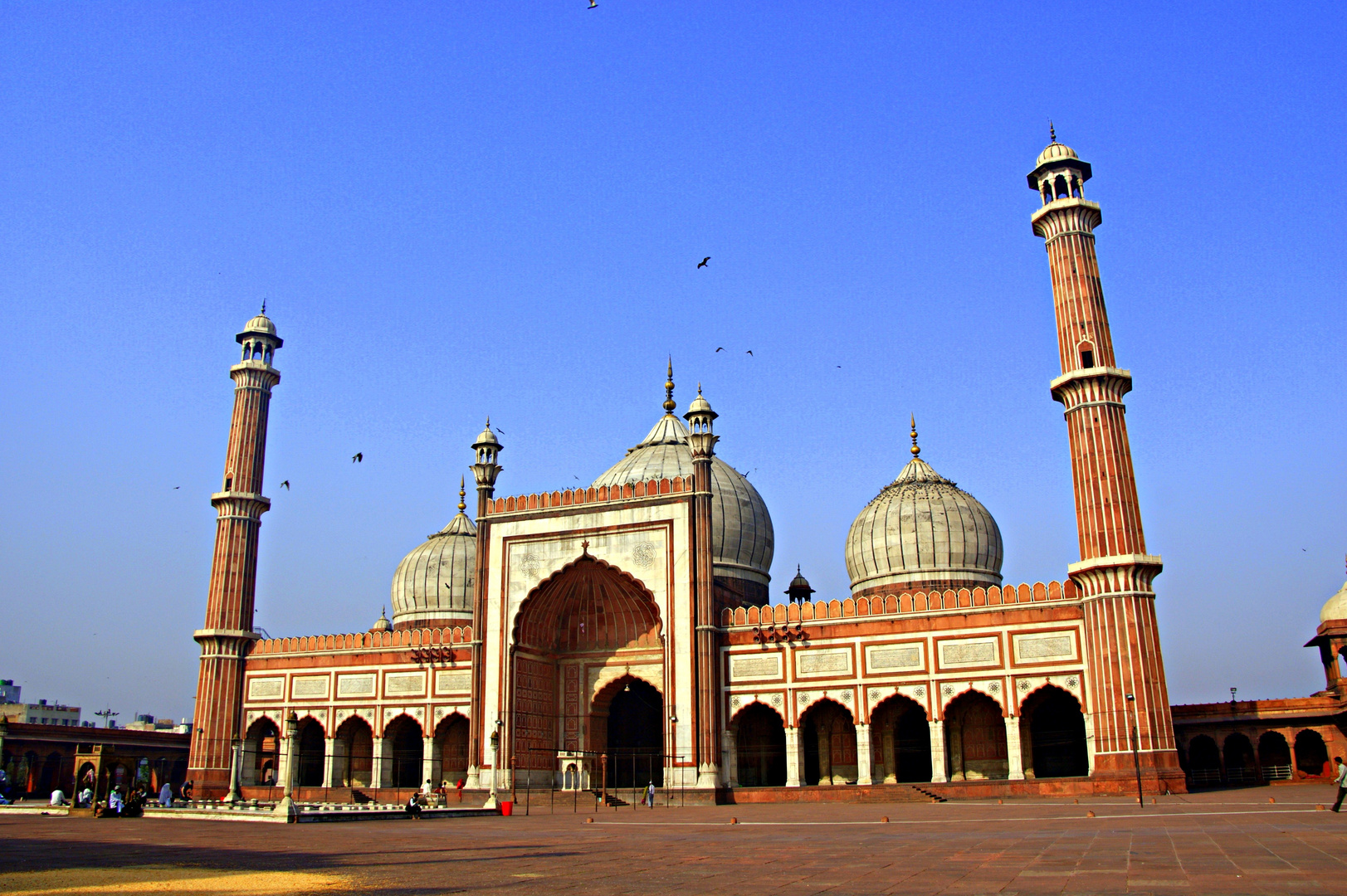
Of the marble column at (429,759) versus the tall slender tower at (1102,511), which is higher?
the tall slender tower at (1102,511)

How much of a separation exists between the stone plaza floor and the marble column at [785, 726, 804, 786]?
1104 centimetres

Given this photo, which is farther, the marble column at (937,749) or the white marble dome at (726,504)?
the white marble dome at (726,504)

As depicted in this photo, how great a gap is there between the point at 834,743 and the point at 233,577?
839 inches

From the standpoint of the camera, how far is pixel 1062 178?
3030cm

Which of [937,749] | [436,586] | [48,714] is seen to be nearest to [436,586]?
[436,586]

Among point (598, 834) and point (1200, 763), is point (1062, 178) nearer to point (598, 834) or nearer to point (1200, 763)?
point (1200, 763)

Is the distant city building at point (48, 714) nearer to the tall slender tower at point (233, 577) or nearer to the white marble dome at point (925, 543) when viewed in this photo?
the tall slender tower at point (233, 577)

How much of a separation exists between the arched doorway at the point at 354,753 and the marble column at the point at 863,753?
16.3 metres

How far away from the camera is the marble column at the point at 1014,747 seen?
27219 mm

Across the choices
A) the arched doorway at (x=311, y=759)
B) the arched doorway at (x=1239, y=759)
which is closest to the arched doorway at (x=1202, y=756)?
the arched doorway at (x=1239, y=759)

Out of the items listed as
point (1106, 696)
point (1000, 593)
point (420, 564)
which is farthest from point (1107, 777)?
point (420, 564)

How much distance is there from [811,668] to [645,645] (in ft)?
19.0

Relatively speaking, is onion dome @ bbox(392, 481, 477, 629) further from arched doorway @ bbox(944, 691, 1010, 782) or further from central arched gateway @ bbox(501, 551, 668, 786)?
arched doorway @ bbox(944, 691, 1010, 782)

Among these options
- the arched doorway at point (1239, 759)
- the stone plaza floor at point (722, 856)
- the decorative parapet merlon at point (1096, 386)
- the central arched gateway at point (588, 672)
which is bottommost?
the stone plaza floor at point (722, 856)
